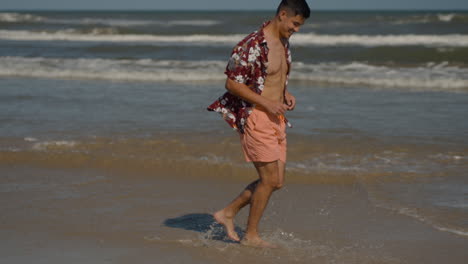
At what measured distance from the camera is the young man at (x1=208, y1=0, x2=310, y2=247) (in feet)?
11.7

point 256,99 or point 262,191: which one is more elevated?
point 256,99

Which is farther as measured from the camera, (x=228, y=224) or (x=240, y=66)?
(x=228, y=224)

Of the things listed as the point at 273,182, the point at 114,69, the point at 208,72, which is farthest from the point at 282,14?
the point at 114,69

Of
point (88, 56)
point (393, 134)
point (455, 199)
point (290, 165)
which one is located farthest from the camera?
point (88, 56)

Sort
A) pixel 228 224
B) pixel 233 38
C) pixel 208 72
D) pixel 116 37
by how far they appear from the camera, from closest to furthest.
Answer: pixel 228 224 < pixel 208 72 < pixel 233 38 < pixel 116 37

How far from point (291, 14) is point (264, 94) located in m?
0.54

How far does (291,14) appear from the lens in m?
3.53

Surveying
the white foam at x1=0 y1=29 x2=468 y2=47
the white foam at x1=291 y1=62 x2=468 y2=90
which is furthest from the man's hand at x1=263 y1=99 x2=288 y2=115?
the white foam at x1=0 y1=29 x2=468 y2=47

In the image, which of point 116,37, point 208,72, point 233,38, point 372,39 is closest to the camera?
point 208,72

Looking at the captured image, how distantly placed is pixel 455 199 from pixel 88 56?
624 inches

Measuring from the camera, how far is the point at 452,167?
228 inches

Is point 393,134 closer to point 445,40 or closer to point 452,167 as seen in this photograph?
point 452,167

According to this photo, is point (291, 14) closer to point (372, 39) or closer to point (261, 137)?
point (261, 137)

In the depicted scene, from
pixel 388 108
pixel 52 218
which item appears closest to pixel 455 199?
pixel 52 218
